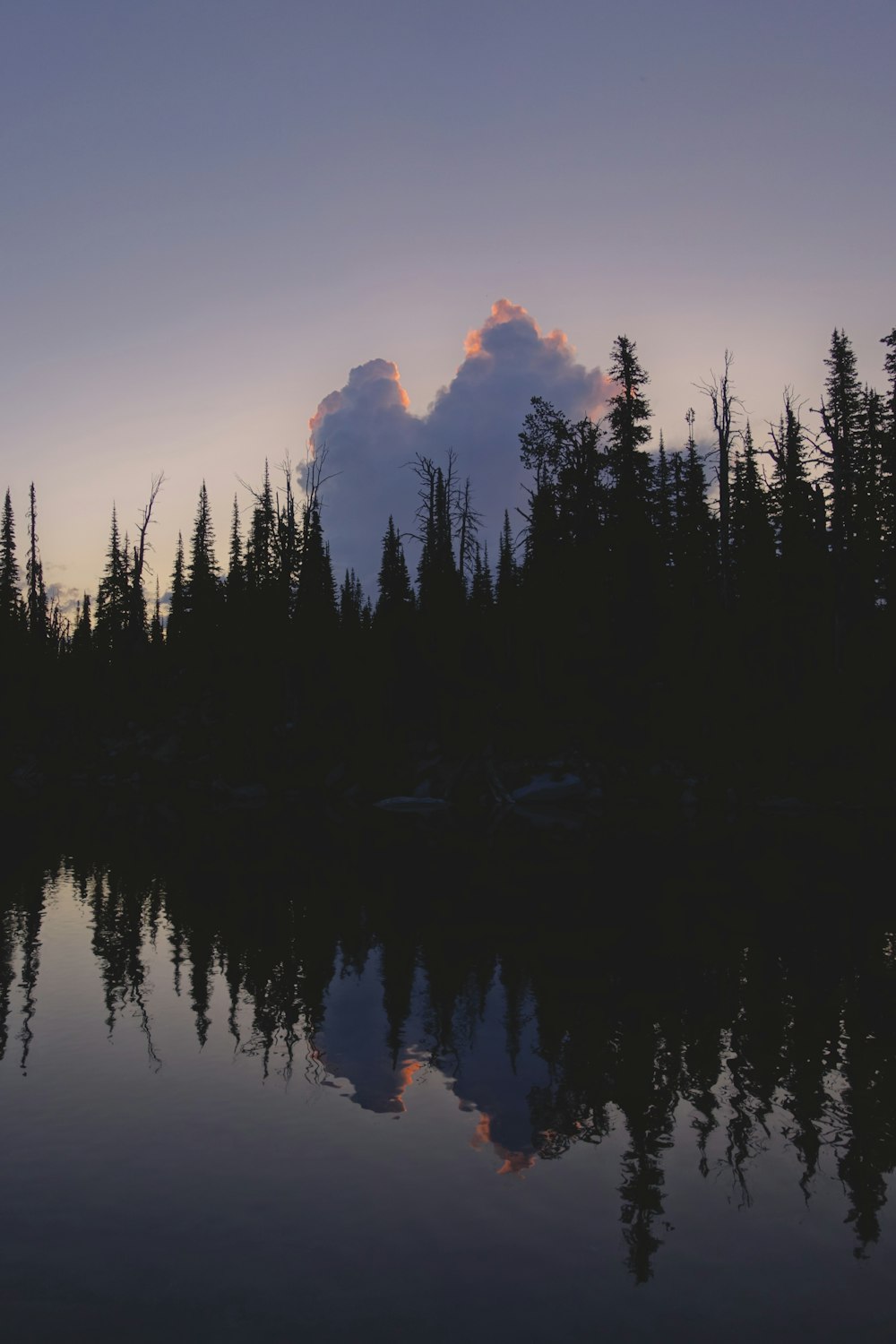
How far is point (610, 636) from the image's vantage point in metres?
45.7

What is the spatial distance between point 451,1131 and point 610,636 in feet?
125

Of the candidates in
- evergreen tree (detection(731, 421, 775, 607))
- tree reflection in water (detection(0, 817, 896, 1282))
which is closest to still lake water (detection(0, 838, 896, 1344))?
tree reflection in water (detection(0, 817, 896, 1282))

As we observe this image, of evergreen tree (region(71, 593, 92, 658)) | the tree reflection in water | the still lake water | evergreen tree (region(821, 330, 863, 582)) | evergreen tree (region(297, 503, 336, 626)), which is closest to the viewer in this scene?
the still lake water

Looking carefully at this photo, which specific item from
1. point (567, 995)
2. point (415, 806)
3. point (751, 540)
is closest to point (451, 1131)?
point (567, 995)

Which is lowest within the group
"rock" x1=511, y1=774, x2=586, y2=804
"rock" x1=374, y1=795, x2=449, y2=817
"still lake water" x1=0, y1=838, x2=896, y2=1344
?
"still lake water" x1=0, y1=838, x2=896, y2=1344

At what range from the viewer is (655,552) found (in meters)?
48.5

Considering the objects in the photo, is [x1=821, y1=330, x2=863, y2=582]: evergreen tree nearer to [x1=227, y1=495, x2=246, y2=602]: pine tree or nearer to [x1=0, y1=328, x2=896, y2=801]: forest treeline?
[x1=0, y1=328, x2=896, y2=801]: forest treeline

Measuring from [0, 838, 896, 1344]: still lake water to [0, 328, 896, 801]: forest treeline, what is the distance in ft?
77.7

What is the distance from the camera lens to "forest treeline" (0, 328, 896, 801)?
133 feet

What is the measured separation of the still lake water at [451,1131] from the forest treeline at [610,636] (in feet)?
77.7

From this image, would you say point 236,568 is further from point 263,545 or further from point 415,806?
point 415,806

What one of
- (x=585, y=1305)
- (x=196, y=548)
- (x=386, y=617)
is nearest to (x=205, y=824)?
(x=386, y=617)

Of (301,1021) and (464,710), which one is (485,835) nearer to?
(464,710)

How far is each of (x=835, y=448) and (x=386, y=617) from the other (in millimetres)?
30284
